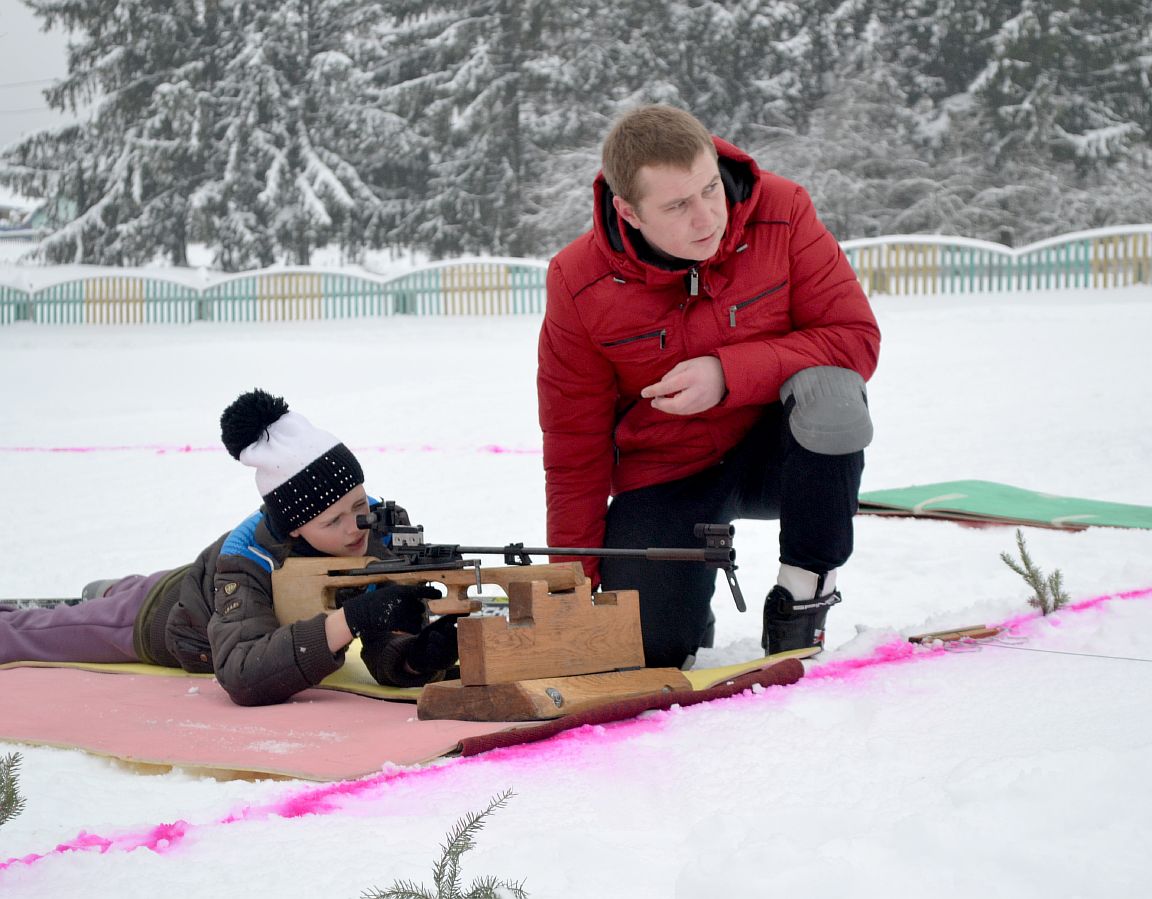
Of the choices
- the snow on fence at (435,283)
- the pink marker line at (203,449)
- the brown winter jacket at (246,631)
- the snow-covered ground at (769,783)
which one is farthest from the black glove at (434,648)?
the snow on fence at (435,283)

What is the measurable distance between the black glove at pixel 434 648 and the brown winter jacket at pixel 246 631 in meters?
0.03

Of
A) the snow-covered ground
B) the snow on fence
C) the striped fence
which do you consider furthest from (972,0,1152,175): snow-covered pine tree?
the snow-covered ground

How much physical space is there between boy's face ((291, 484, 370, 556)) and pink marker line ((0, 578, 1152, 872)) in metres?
0.91

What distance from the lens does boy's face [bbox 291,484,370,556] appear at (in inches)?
105

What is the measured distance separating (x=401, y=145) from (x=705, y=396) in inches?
828

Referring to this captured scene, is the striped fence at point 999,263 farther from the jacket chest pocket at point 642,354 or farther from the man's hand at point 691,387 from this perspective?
the man's hand at point 691,387

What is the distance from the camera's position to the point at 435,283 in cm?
1739

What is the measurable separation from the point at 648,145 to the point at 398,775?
1.24 metres

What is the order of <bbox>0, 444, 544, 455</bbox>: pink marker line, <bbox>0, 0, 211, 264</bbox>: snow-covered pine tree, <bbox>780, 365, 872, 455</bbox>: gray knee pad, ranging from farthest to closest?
1. <bbox>0, 0, 211, 264</bbox>: snow-covered pine tree
2. <bbox>0, 444, 544, 455</bbox>: pink marker line
3. <bbox>780, 365, 872, 455</bbox>: gray knee pad

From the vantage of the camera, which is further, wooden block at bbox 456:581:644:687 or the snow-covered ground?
wooden block at bbox 456:581:644:687

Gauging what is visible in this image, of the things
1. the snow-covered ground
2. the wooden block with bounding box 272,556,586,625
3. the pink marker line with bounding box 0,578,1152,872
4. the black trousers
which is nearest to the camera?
the snow-covered ground

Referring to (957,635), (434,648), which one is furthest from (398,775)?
(957,635)

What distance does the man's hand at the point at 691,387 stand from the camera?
246cm

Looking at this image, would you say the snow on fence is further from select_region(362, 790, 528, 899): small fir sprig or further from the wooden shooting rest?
select_region(362, 790, 528, 899): small fir sprig
